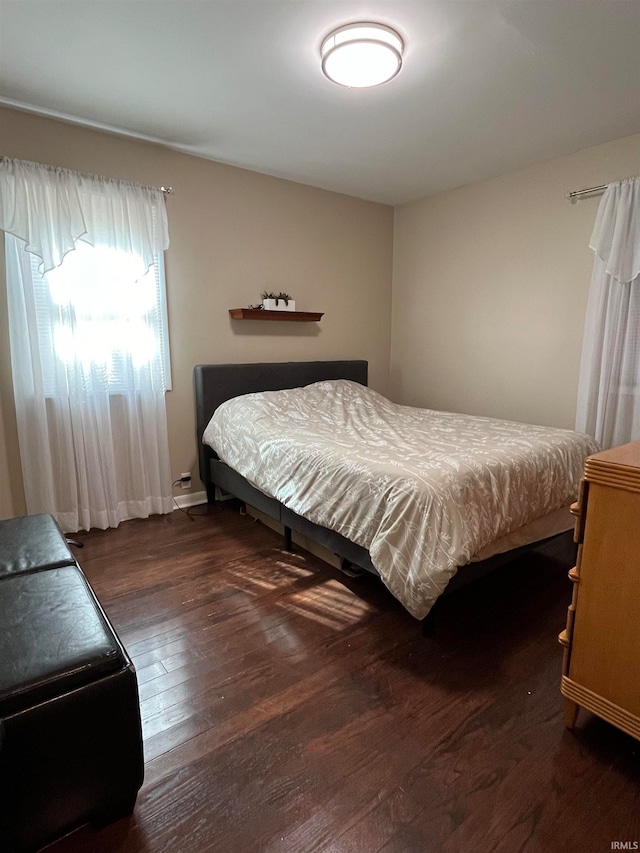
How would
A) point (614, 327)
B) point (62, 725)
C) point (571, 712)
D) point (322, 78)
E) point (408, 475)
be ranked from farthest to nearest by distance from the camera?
point (614, 327)
point (322, 78)
point (408, 475)
point (571, 712)
point (62, 725)

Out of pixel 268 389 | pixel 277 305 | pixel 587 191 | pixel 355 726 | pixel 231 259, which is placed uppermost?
pixel 587 191

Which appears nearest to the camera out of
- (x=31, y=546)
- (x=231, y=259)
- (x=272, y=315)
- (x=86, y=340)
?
(x=31, y=546)

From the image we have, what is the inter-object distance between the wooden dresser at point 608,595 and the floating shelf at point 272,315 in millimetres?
2718

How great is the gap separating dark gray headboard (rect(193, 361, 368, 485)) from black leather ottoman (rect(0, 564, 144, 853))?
7.33 ft

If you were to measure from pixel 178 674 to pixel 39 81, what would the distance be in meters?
2.94

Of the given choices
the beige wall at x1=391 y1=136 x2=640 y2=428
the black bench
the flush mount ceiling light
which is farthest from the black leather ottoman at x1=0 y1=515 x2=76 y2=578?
the beige wall at x1=391 y1=136 x2=640 y2=428

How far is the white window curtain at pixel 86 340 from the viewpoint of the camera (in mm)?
2613

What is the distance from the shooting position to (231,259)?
3.48 metres

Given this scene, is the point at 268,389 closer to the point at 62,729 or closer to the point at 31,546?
the point at 31,546

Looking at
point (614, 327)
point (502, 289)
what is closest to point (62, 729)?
point (614, 327)

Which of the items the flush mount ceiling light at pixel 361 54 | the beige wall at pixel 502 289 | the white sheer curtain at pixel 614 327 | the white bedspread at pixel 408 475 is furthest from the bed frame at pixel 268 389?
the flush mount ceiling light at pixel 361 54

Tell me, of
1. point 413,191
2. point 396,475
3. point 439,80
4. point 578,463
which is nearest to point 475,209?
point 413,191

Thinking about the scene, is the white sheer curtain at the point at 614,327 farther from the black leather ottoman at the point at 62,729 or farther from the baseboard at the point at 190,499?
the black leather ottoman at the point at 62,729

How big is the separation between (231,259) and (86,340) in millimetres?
1276
